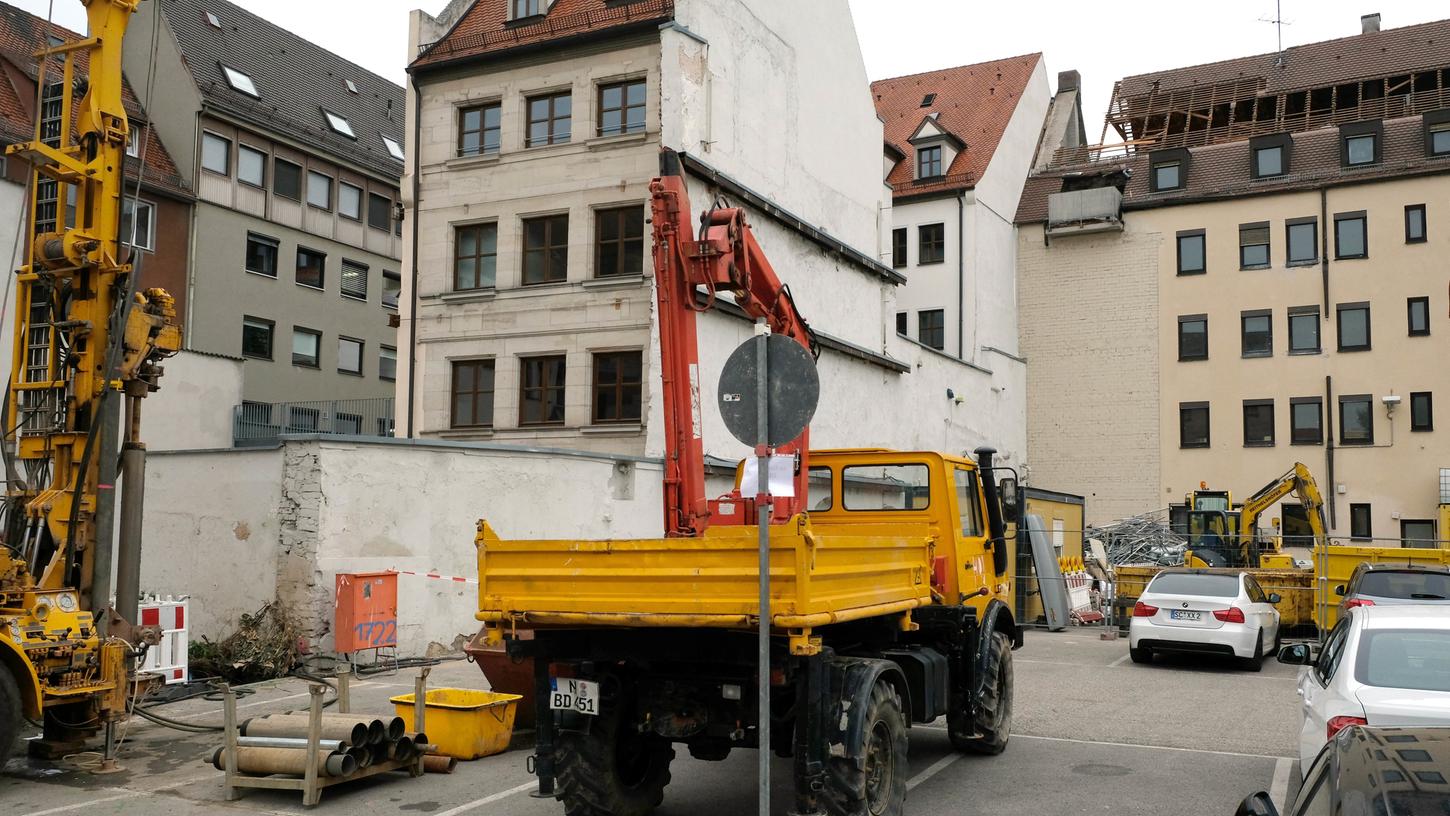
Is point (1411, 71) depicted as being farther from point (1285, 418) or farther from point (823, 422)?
point (823, 422)

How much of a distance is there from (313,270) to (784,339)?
35.8 meters

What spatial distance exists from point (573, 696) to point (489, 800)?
6.27ft

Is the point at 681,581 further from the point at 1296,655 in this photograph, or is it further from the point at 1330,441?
the point at 1330,441

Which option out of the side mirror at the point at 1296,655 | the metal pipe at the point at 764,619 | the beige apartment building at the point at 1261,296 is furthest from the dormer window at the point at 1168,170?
the metal pipe at the point at 764,619

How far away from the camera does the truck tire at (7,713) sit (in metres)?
9.22

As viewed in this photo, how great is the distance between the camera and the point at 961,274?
4181cm

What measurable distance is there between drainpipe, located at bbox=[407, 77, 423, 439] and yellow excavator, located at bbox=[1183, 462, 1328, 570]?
17.0 metres

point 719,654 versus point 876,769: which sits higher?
point 719,654

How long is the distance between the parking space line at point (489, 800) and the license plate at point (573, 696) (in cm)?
152

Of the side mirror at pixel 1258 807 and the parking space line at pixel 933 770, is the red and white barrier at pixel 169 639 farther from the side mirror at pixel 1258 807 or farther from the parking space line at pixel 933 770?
the side mirror at pixel 1258 807

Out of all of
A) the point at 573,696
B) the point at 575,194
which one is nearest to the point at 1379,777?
the point at 573,696

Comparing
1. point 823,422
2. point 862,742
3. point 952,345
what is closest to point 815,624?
point 862,742

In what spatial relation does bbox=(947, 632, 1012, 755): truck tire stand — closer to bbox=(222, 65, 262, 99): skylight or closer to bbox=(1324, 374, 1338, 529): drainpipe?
bbox=(1324, 374, 1338, 529): drainpipe

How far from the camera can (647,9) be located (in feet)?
82.1
